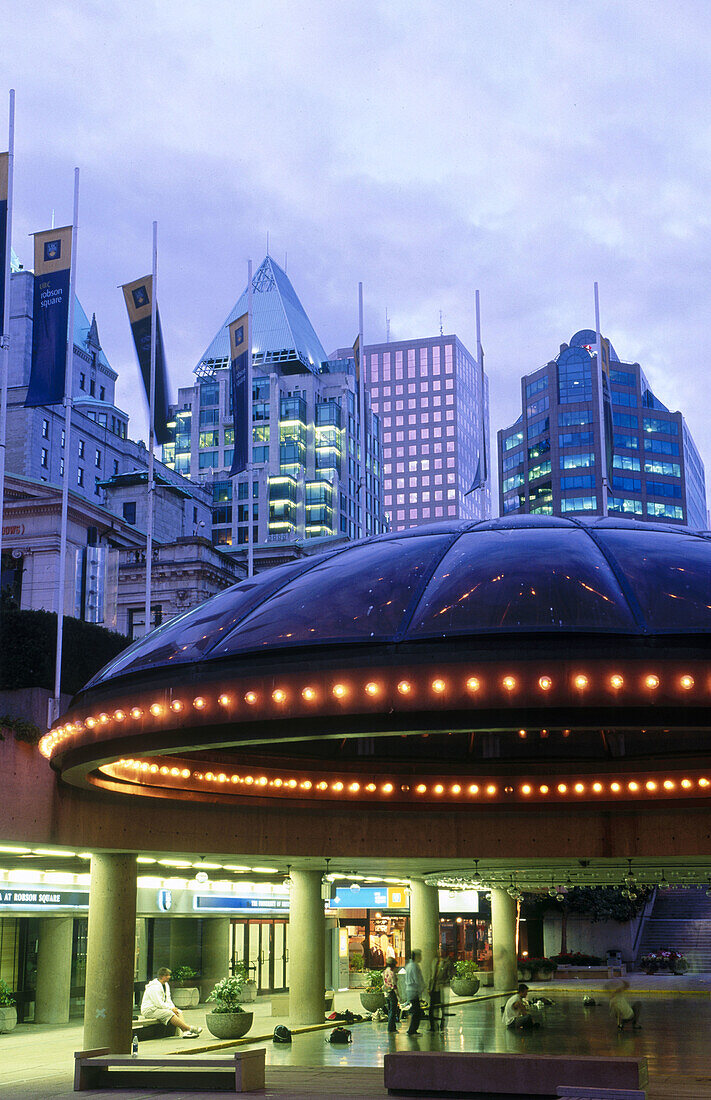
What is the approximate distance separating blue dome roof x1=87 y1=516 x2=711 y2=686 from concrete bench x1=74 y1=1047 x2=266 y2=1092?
6308 mm

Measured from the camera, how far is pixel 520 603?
51.5 ft

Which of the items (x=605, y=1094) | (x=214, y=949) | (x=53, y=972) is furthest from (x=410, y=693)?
(x=214, y=949)

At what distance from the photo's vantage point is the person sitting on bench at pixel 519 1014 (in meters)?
35.3

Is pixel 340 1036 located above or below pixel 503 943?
above

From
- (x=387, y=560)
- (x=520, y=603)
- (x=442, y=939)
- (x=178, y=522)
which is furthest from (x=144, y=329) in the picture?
(x=178, y=522)

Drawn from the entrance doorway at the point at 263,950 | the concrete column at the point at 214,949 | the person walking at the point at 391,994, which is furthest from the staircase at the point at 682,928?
the person walking at the point at 391,994

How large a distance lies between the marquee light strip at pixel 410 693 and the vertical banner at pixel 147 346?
84.3 feet

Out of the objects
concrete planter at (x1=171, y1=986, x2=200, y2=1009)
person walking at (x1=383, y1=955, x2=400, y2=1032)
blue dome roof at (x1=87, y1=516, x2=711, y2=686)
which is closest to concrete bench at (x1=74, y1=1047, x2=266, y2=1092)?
blue dome roof at (x1=87, y1=516, x2=711, y2=686)

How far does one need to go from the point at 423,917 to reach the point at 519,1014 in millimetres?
11449

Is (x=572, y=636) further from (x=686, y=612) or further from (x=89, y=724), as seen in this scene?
(x=89, y=724)

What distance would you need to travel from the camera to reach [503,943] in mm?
60281

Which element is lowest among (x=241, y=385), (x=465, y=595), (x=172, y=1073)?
(x=172, y=1073)

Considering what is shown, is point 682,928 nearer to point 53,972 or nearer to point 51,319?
point 53,972

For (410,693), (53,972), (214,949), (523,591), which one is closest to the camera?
(410,693)
